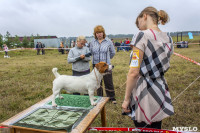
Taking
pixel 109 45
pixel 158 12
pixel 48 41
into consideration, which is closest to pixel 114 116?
pixel 109 45

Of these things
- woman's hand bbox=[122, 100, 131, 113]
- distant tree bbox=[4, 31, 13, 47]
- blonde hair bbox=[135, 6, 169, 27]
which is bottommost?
woman's hand bbox=[122, 100, 131, 113]

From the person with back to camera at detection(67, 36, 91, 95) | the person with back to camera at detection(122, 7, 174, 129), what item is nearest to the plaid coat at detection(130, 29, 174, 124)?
the person with back to camera at detection(122, 7, 174, 129)

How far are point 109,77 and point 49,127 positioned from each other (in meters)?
2.72

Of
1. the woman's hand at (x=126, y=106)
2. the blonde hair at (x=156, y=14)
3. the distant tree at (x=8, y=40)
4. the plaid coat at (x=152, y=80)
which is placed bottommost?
the woman's hand at (x=126, y=106)

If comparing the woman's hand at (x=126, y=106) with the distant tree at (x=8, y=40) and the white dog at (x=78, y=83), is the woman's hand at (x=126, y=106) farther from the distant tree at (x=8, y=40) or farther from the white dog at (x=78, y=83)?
the distant tree at (x=8, y=40)

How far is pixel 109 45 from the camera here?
4289 millimetres

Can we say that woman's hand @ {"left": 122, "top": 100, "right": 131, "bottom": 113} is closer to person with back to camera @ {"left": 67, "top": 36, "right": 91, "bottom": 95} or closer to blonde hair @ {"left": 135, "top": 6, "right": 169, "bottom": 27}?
blonde hair @ {"left": 135, "top": 6, "right": 169, "bottom": 27}

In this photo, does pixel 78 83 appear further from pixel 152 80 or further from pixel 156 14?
pixel 156 14

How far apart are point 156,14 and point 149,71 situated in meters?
0.58

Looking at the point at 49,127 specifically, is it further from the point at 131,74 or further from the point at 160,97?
the point at 160,97

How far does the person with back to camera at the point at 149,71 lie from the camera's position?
1550 millimetres

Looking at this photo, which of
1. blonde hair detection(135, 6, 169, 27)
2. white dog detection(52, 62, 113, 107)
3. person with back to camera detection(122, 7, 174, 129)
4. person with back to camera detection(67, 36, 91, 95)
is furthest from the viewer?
person with back to camera detection(67, 36, 91, 95)

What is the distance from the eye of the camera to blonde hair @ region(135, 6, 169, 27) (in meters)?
1.65

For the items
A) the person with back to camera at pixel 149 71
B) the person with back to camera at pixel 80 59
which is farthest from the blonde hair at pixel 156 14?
the person with back to camera at pixel 80 59
